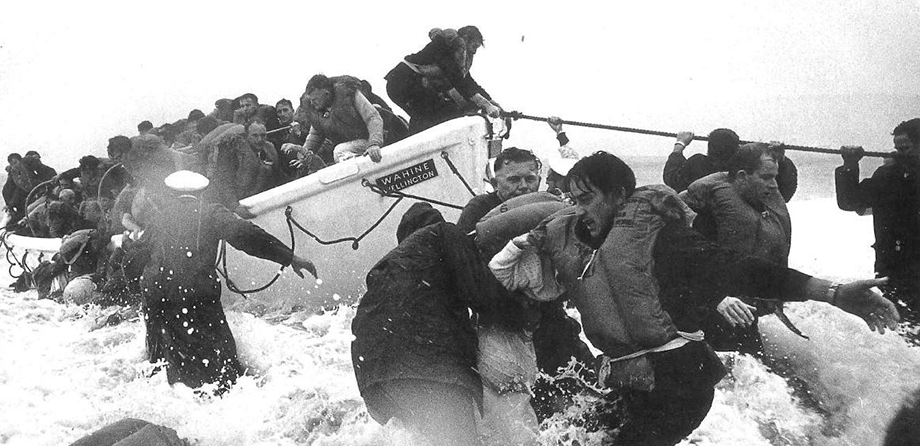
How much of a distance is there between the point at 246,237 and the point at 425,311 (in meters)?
2.20

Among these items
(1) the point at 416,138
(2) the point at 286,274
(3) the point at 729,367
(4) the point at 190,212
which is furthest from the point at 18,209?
(3) the point at 729,367

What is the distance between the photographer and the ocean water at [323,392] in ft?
15.6

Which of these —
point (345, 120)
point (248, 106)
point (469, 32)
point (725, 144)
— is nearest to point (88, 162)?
point (248, 106)

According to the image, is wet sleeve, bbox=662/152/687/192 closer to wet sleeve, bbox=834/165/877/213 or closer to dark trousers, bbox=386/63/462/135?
wet sleeve, bbox=834/165/877/213

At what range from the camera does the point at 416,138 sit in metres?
7.09

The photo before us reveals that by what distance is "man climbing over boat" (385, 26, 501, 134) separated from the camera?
7.29m

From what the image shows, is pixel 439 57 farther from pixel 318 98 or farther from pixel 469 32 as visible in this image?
pixel 318 98

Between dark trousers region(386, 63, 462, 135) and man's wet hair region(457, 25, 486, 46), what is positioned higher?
man's wet hair region(457, 25, 486, 46)

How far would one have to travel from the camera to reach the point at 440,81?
740 centimetres

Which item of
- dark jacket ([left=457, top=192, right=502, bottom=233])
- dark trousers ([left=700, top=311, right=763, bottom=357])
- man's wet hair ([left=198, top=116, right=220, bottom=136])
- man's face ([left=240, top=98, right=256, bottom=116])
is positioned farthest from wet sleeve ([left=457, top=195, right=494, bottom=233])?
man's wet hair ([left=198, top=116, right=220, bottom=136])

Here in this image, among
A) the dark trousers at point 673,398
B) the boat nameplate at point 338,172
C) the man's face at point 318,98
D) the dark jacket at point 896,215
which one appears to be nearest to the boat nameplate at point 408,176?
the boat nameplate at point 338,172

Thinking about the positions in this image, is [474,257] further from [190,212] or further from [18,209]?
[18,209]

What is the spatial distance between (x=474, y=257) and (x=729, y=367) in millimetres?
2789

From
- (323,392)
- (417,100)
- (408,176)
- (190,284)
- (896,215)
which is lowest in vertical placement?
(323,392)
